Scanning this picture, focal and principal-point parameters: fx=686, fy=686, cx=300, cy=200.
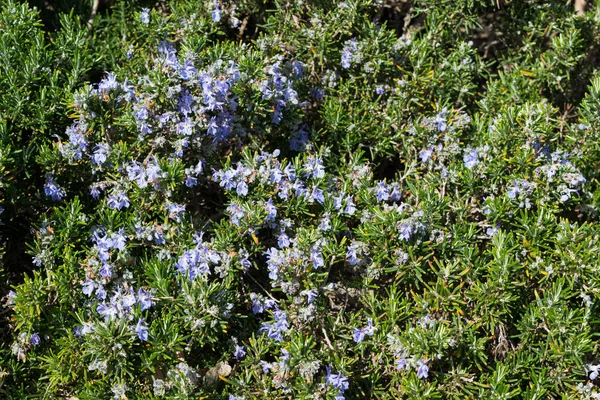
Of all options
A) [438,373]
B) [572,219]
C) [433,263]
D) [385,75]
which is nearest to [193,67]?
[385,75]

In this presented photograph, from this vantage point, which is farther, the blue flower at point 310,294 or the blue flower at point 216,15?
the blue flower at point 216,15

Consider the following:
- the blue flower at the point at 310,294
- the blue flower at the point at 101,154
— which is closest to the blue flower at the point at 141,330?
the blue flower at the point at 310,294

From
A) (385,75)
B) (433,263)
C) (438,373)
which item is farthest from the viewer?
(385,75)

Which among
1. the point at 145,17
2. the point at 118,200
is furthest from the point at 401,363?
the point at 145,17

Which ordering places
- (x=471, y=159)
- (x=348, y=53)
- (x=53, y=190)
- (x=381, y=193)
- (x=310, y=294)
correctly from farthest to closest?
(x=348, y=53) → (x=471, y=159) → (x=381, y=193) → (x=53, y=190) → (x=310, y=294)

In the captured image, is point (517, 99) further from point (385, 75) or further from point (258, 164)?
point (258, 164)

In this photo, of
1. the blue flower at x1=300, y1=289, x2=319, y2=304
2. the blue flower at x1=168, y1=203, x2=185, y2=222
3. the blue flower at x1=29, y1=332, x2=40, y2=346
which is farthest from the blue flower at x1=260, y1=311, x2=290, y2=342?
the blue flower at x1=29, y1=332, x2=40, y2=346

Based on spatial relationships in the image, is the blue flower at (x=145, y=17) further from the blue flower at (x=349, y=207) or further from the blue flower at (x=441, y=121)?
the blue flower at (x=441, y=121)

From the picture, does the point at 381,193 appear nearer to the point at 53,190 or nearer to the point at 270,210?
the point at 270,210

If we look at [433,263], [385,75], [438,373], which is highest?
[385,75]

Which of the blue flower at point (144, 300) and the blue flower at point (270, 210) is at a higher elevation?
the blue flower at point (270, 210)

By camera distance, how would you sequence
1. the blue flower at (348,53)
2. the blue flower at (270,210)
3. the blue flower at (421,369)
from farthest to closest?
1. the blue flower at (348,53)
2. the blue flower at (270,210)
3. the blue flower at (421,369)
